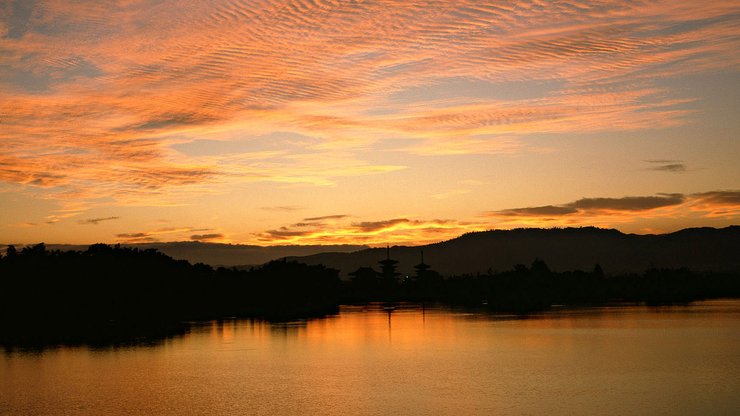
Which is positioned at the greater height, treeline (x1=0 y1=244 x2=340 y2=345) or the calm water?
treeline (x1=0 y1=244 x2=340 y2=345)

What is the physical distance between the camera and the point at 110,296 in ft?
366

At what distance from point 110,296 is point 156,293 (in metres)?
13.4

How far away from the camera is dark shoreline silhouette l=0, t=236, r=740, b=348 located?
297ft

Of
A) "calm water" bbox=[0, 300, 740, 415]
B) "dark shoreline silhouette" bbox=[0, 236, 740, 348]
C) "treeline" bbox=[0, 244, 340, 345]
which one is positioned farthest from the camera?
"dark shoreline silhouette" bbox=[0, 236, 740, 348]

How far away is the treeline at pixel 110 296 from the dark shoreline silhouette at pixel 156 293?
127mm

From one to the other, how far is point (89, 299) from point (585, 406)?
87.1 m

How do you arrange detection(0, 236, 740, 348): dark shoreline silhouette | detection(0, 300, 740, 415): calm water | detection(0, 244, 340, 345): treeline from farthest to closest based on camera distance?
detection(0, 236, 740, 348): dark shoreline silhouette → detection(0, 244, 340, 345): treeline → detection(0, 300, 740, 415): calm water

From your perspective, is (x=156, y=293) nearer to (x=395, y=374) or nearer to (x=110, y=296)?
(x=110, y=296)

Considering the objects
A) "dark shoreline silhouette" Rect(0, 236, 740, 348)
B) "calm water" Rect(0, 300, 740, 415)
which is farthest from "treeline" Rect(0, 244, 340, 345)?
"calm water" Rect(0, 300, 740, 415)

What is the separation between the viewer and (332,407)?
3844 cm

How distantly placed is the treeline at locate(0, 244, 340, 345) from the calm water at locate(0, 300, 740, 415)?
1680 centimetres

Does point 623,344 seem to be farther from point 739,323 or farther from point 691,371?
point 739,323

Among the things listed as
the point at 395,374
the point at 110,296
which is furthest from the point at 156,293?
the point at 395,374

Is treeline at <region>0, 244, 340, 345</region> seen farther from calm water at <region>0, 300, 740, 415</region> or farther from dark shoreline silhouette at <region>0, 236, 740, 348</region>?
calm water at <region>0, 300, 740, 415</region>
